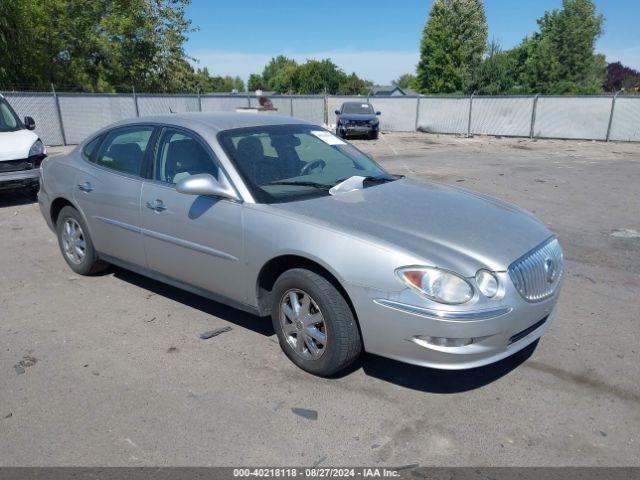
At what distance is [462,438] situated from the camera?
2830 millimetres

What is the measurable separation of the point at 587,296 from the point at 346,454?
320 centimetres

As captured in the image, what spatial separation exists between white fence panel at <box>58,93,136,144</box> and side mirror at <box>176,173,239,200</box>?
57.5 feet

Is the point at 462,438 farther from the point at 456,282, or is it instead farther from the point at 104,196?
the point at 104,196

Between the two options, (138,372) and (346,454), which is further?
(138,372)

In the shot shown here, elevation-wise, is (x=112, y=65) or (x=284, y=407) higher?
(x=112, y=65)

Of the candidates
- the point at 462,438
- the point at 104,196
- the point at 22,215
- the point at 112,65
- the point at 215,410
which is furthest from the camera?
the point at 112,65

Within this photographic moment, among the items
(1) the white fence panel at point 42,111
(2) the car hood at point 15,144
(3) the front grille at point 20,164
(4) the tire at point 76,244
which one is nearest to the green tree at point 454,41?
(1) the white fence panel at point 42,111

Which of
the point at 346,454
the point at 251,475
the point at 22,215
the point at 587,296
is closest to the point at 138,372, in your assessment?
the point at 251,475

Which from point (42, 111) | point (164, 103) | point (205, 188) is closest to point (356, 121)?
point (164, 103)

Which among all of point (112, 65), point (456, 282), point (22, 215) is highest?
point (112, 65)

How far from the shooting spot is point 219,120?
4.25 metres

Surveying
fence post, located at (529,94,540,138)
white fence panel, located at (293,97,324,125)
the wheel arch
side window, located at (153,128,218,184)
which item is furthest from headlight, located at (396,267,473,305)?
white fence panel, located at (293,97,324,125)

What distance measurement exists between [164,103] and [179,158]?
65.8 feet

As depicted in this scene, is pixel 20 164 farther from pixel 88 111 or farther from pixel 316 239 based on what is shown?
pixel 88 111
